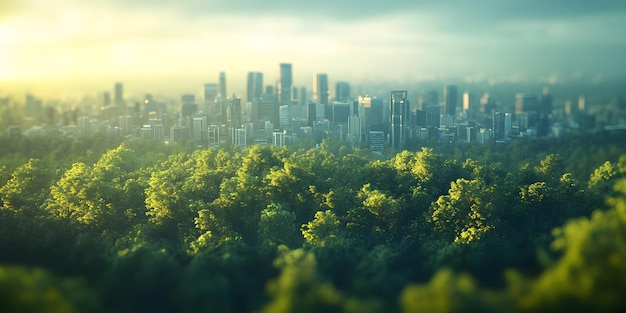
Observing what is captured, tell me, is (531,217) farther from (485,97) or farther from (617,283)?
(485,97)

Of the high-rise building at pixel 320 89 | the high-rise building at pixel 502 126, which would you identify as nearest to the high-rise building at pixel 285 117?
the high-rise building at pixel 320 89

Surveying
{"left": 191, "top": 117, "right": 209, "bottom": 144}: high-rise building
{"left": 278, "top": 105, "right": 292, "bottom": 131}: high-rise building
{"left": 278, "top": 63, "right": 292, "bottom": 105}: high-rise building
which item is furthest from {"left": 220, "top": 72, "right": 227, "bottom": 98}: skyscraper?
{"left": 191, "top": 117, "right": 209, "bottom": 144}: high-rise building

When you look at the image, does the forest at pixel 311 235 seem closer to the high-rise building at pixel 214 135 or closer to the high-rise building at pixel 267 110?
the high-rise building at pixel 214 135

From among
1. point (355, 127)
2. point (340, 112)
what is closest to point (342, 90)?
point (340, 112)

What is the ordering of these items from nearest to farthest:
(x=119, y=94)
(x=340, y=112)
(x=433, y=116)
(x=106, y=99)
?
(x=433, y=116), (x=340, y=112), (x=119, y=94), (x=106, y=99)

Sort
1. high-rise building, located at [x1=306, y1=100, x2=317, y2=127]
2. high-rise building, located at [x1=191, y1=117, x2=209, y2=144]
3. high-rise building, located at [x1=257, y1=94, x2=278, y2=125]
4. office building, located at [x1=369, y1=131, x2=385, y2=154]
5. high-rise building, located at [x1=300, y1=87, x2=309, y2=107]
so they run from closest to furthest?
office building, located at [x1=369, y1=131, x2=385, y2=154]
high-rise building, located at [x1=191, y1=117, x2=209, y2=144]
high-rise building, located at [x1=306, y1=100, x2=317, y2=127]
high-rise building, located at [x1=257, y1=94, x2=278, y2=125]
high-rise building, located at [x1=300, y1=87, x2=309, y2=107]

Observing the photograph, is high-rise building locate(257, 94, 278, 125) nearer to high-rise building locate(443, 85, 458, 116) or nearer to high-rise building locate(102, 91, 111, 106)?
high-rise building locate(443, 85, 458, 116)

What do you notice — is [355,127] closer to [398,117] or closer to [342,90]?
[398,117]

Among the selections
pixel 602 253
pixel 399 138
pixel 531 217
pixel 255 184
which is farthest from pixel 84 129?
pixel 602 253
